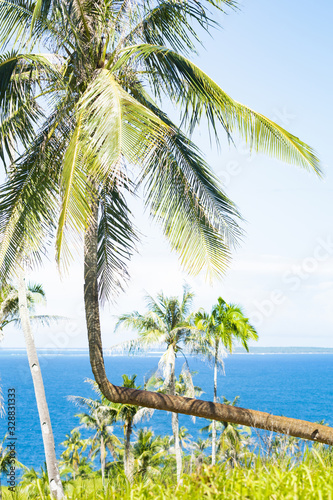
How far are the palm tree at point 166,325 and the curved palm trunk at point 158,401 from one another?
71.8 feet

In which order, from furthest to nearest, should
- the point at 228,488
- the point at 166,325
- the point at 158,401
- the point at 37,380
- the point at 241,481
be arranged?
the point at 166,325, the point at 37,380, the point at 158,401, the point at 228,488, the point at 241,481

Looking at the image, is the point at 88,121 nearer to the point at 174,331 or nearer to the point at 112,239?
the point at 112,239

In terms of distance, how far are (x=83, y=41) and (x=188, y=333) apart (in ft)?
82.0

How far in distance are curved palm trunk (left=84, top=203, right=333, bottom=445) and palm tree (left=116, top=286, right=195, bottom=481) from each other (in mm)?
21881

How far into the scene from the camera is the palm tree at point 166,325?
27.4 m

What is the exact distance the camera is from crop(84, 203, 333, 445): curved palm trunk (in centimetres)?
482

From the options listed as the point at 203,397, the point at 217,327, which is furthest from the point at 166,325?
the point at 203,397

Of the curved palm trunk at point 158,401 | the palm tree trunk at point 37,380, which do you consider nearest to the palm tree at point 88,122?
the curved palm trunk at point 158,401

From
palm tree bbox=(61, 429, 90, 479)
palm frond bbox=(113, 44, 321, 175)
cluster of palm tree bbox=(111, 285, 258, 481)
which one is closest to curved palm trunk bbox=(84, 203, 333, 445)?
palm frond bbox=(113, 44, 321, 175)

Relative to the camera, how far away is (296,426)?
16.8ft

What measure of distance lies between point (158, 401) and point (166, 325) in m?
24.8

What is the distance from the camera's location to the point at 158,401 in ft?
16.0

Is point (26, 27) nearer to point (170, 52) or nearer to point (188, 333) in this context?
point (170, 52)

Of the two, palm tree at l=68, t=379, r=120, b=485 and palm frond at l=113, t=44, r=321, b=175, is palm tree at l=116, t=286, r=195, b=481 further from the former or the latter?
palm frond at l=113, t=44, r=321, b=175
